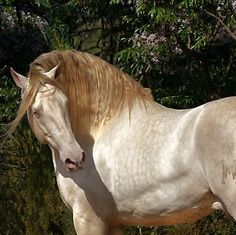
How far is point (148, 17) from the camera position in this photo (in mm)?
6000

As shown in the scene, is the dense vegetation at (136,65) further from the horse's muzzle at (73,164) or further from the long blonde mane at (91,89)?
the horse's muzzle at (73,164)

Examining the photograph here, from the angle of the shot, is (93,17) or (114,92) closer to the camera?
(114,92)

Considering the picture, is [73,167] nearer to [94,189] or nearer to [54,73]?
[94,189]

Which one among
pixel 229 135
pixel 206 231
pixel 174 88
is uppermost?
pixel 229 135

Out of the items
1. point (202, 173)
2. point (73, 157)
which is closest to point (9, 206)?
point (73, 157)

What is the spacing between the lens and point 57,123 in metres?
3.59

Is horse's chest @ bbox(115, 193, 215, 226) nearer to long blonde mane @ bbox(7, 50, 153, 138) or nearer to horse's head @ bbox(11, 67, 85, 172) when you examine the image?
horse's head @ bbox(11, 67, 85, 172)

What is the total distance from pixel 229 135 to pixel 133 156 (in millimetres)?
583

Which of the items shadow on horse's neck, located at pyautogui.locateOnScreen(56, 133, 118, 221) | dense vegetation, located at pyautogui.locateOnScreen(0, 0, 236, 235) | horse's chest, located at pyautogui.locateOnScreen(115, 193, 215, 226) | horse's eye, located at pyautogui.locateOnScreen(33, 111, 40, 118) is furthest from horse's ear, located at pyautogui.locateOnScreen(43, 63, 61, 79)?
dense vegetation, located at pyautogui.locateOnScreen(0, 0, 236, 235)

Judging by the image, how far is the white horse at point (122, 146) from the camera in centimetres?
326

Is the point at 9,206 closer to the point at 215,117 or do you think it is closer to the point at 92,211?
the point at 92,211

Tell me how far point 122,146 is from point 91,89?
41cm

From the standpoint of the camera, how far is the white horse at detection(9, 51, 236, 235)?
326 cm

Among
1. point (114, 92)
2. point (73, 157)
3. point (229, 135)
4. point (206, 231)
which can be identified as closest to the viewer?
point (229, 135)
